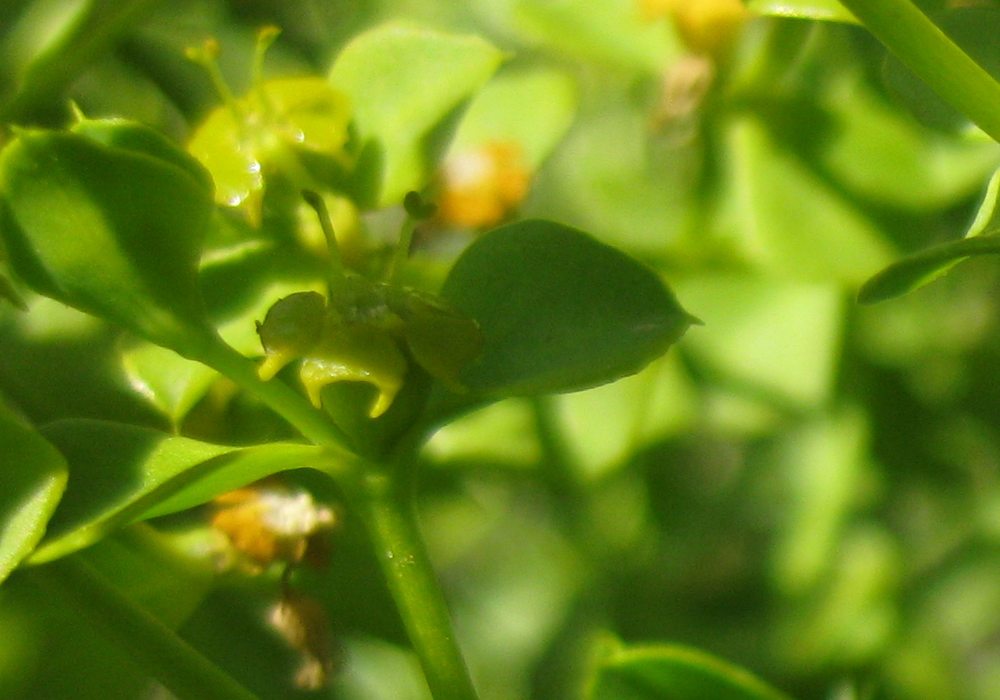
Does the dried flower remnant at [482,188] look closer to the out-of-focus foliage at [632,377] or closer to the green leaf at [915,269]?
the out-of-focus foliage at [632,377]

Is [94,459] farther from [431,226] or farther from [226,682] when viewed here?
[431,226]

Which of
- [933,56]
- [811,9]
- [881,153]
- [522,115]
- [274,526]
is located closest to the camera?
[933,56]

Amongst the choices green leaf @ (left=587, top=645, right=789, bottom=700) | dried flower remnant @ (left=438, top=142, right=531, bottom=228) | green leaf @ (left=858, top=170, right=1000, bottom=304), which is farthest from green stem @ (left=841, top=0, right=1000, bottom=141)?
dried flower remnant @ (left=438, top=142, right=531, bottom=228)

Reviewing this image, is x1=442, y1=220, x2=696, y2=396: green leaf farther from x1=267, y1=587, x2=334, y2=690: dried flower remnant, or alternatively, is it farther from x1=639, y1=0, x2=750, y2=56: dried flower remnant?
x1=639, y1=0, x2=750, y2=56: dried flower remnant

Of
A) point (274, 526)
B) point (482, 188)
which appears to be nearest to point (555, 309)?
point (274, 526)

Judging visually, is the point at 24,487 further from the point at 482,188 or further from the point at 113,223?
the point at 482,188

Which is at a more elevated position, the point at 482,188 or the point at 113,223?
the point at 113,223

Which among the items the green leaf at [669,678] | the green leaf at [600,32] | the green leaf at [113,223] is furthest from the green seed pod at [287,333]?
the green leaf at [600,32]
